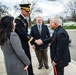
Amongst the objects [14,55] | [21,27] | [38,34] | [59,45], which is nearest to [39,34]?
[38,34]

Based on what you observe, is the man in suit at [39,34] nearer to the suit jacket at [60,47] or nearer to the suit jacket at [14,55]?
the suit jacket at [60,47]

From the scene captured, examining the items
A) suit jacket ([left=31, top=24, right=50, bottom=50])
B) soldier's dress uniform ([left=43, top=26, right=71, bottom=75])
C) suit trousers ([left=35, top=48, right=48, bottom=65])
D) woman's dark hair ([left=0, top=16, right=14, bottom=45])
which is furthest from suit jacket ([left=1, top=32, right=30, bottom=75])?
suit trousers ([left=35, top=48, right=48, bottom=65])

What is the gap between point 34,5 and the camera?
33.2 m

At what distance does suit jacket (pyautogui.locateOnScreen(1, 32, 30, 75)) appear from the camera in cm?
361

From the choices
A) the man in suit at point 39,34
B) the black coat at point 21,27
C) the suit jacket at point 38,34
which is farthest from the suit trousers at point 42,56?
the black coat at point 21,27

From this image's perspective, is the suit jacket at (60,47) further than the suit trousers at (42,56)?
No

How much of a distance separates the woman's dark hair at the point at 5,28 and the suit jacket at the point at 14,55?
6 cm

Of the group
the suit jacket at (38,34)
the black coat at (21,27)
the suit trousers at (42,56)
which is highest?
the black coat at (21,27)

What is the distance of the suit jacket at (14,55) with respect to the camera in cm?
361

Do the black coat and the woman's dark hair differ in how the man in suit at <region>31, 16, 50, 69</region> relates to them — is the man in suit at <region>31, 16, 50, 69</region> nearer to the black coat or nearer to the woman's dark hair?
the black coat

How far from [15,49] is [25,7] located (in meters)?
1.94

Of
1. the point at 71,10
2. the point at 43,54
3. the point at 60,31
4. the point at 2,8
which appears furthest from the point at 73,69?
the point at 71,10

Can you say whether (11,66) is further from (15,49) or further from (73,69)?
(73,69)

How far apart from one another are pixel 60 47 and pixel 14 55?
106cm
